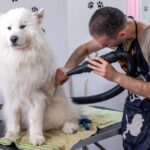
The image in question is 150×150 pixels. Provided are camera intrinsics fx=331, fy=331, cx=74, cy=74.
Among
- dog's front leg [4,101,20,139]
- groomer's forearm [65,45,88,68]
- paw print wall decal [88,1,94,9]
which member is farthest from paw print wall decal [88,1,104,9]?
dog's front leg [4,101,20,139]

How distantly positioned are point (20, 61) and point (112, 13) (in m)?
0.47

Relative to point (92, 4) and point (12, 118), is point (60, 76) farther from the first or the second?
point (92, 4)

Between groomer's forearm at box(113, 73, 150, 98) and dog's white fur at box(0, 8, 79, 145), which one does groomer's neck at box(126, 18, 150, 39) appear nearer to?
groomer's forearm at box(113, 73, 150, 98)

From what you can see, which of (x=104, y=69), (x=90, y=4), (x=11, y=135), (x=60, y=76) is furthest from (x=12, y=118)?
(x=90, y=4)

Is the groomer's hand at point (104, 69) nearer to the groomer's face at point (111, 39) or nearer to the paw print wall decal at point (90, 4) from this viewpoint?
the groomer's face at point (111, 39)

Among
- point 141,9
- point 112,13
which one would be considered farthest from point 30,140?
point 141,9

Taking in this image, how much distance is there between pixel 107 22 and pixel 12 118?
667 millimetres

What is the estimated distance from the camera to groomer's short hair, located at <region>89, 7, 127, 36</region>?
133 cm

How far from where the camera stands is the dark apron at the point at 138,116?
145cm

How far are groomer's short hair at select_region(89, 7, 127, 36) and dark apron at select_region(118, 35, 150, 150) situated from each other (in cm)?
14

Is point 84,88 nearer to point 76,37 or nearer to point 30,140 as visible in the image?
point 76,37

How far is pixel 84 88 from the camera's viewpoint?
8.30 ft

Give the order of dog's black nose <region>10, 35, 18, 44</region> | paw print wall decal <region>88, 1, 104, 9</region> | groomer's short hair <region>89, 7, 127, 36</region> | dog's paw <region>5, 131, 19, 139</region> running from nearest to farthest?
groomer's short hair <region>89, 7, 127, 36</region>, dog's black nose <region>10, 35, 18, 44</region>, dog's paw <region>5, 131, 19, 139</region>, paw print wall decal <region>88, 1, 104, 9</region>

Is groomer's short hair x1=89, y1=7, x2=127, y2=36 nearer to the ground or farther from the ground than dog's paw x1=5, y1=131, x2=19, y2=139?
farther from the ground
